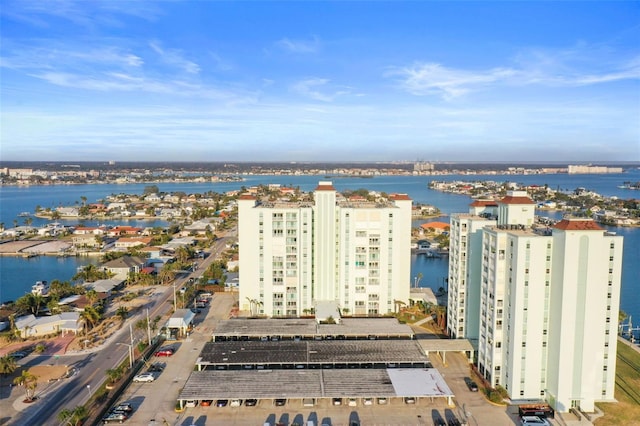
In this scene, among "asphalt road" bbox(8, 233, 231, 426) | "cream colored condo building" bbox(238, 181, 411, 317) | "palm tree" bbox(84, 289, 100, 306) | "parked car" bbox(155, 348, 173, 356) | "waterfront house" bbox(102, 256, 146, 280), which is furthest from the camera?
"waterfront house" bbox(102, 256, 146, 280)

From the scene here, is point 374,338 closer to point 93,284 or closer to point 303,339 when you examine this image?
point 303,339

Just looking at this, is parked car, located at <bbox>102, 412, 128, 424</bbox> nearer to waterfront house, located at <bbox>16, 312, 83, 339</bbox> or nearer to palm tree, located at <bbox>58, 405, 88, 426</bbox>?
palm tree, located at <bbox>58, 405, 88, 426</bbox>

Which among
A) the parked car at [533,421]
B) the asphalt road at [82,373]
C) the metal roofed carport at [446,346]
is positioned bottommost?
the asphalt road at [82,373]

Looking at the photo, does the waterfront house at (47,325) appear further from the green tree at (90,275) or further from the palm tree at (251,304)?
the palm tree at (251,304)

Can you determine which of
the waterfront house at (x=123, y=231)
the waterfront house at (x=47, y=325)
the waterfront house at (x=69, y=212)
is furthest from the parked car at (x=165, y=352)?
the waterfront house at (x=69, y=212)

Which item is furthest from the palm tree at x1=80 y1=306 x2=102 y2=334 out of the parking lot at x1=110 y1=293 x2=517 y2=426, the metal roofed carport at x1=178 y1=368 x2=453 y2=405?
the metal roofed carport at x1=178 y1=368 x2=453 y2=405

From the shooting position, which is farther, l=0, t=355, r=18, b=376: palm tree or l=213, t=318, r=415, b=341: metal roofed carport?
l=213, t=318, r=415, b=341: metal roofed carport
